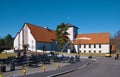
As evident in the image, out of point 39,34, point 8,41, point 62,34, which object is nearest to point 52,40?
point 62,34

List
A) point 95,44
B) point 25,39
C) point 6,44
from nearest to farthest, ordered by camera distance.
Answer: point 25,39
point 95,44
point 6,44

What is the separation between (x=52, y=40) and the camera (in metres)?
88.3

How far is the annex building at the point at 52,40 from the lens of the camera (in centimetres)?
7725

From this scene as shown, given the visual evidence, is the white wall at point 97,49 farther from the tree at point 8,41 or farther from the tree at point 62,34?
the tree at point 8,41

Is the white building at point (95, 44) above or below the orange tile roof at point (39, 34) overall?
below

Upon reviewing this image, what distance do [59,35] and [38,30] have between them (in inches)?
324

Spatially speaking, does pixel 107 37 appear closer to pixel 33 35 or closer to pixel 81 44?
pixel 81 44

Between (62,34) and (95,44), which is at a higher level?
(62,34)

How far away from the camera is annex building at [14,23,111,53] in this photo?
77.2 m

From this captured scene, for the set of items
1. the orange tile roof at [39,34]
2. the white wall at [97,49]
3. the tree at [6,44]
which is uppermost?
the orange tile roof at [39,34]

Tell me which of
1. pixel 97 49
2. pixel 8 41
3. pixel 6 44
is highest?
pixel 8 41

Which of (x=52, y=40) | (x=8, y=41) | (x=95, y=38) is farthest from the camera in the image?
(x=8, y=41)

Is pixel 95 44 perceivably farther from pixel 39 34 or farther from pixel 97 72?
pixel 97 72

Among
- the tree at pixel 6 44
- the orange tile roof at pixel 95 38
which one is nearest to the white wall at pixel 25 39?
the tree at pixel 6 44
